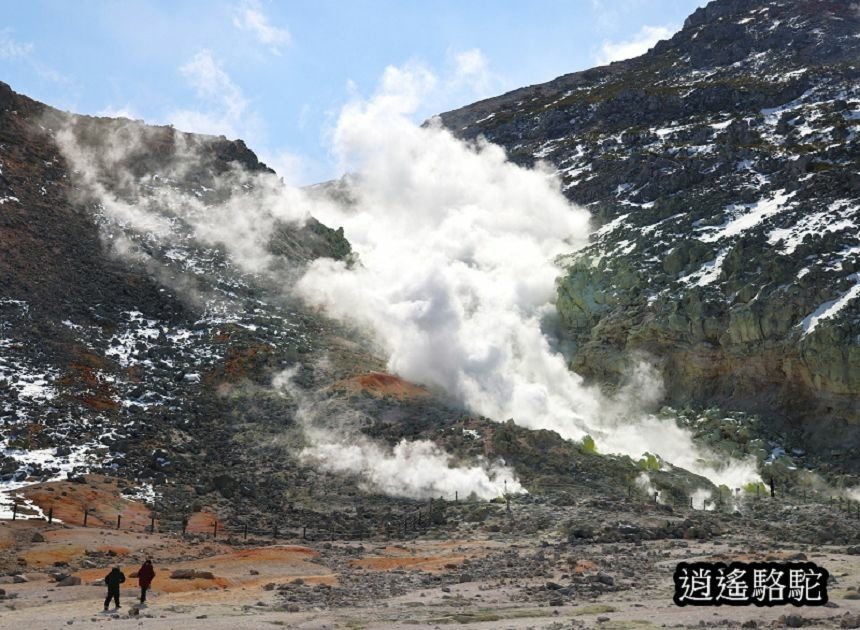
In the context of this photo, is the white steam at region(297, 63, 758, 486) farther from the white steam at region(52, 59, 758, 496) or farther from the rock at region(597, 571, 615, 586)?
the rock at region(597, 571, 615, 586)

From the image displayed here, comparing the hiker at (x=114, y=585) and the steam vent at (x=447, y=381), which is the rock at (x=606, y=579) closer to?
the steam vent at (x=447, y=381)

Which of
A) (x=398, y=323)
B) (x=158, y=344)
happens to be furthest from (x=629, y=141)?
(x=158, y=344)

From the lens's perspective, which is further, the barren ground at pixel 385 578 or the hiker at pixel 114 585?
the hiker at pixel 114 585

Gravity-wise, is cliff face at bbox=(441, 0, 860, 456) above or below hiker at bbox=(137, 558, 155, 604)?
above

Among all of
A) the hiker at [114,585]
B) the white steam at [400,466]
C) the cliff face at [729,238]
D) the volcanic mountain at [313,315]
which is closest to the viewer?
the hiker at [114,585]

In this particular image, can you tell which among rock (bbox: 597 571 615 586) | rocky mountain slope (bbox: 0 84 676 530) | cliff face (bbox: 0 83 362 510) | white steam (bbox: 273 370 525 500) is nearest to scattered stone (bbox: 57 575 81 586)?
rocky mountain slope (bbox: 0 84 676 530)

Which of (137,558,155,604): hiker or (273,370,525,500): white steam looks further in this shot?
(273,370,525,500): white steam

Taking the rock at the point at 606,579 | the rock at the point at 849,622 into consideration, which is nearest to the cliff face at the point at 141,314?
the rock at the point at 606,579

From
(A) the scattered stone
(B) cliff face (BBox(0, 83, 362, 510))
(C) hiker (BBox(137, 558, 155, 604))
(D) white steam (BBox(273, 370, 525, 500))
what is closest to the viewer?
(C) hiker (BBox(137, 558, 155, 604))

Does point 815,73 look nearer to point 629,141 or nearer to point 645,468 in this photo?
point 629,141

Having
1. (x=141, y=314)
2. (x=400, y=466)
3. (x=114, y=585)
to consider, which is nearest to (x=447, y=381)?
(x=400, y=466)

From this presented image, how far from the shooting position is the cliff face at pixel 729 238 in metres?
66.1

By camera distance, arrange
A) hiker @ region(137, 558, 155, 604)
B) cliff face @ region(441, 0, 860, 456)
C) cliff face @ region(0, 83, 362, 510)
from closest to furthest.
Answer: hiker @ region(137, 558, 155, 604)
cliff face @ region(0, 83, 362, 510)
cliff face @ region(441, 0, 860, 456)

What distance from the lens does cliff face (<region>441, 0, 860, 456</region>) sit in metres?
66.1
